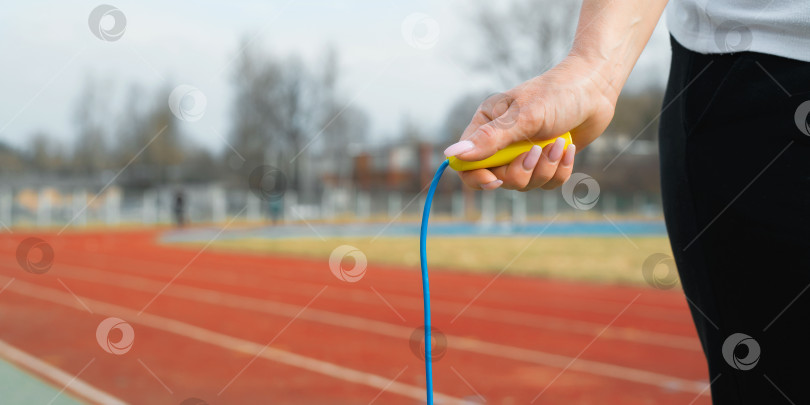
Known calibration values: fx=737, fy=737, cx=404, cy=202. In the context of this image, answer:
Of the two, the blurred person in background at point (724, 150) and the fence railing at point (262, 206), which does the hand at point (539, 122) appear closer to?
the blurred person in background at point (724, 150)

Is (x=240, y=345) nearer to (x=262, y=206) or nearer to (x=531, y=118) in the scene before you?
(x=531, y=118)

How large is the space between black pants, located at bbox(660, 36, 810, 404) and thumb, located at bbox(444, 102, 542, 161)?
30 centimetres

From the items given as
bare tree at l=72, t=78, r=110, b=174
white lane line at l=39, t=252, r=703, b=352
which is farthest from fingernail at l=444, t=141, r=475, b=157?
bare tree at l=72, t=78, r=110, b=174

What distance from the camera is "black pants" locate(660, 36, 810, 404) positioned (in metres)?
1.01

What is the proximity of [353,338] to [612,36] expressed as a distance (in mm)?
6327

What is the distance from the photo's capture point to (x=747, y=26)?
1083mm

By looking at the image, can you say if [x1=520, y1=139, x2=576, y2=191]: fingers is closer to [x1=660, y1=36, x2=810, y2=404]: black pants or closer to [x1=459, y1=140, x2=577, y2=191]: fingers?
[x1=459, y1=140, x2=577, y2=191]: fingers

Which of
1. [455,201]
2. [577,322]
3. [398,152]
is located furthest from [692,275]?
[398,152]

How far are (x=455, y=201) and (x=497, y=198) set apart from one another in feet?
10.7

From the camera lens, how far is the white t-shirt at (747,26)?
1.03m

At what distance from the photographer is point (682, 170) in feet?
3.77

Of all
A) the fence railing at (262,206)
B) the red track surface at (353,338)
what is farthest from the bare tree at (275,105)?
the red track surface at (353,338)

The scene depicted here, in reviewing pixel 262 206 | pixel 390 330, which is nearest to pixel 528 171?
pixel 390 330

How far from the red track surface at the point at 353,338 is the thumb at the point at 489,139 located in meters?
4.13
